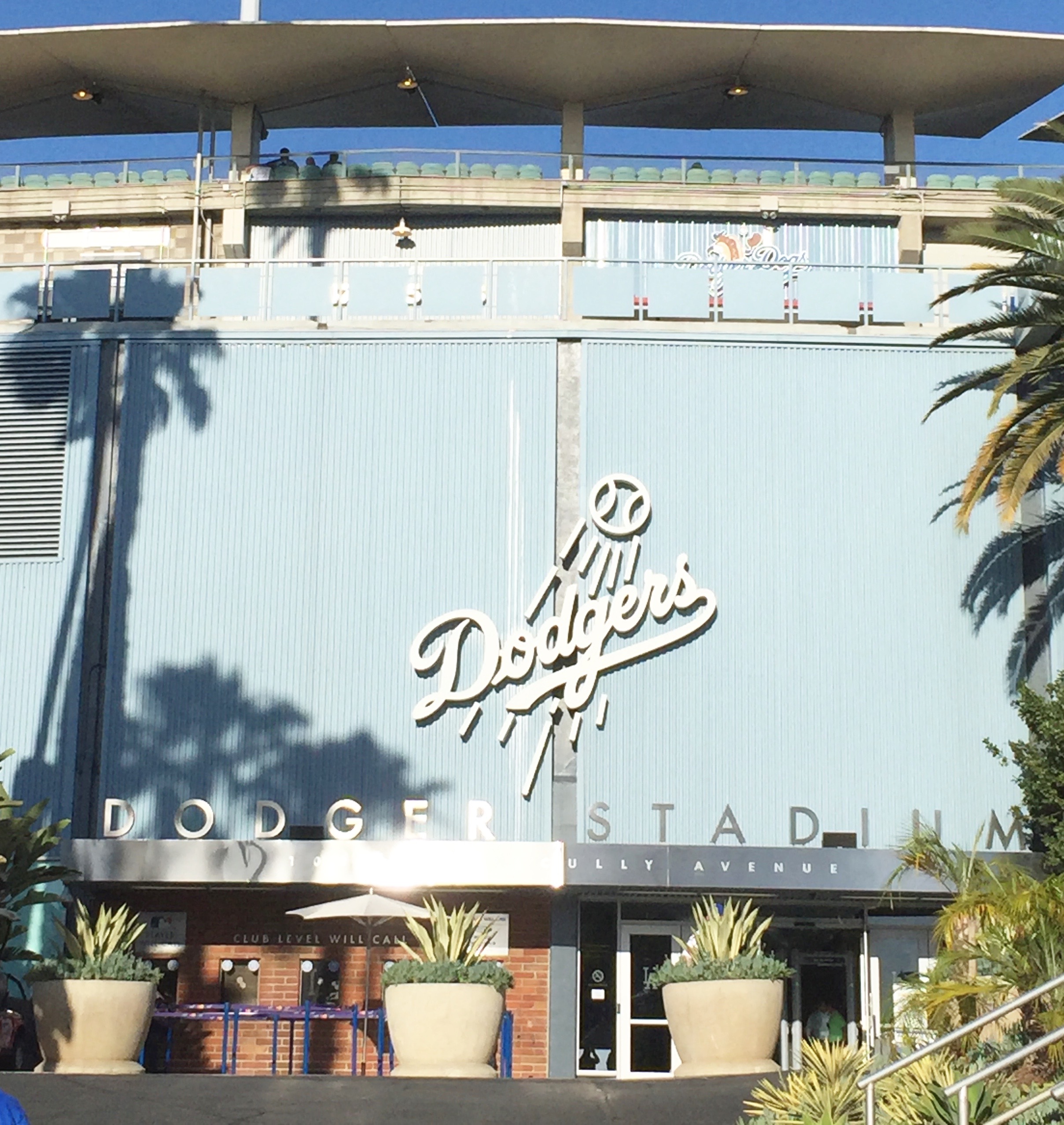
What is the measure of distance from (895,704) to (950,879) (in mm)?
5479

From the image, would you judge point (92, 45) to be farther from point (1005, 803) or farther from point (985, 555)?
point (1005, 803)

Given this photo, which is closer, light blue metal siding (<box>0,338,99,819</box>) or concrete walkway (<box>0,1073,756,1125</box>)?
concrete walkway (<box>0,1073,756,1125</box>)

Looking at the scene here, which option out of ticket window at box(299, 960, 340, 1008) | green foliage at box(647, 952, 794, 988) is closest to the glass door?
ticket window at box(299, 960, 340, 1008)

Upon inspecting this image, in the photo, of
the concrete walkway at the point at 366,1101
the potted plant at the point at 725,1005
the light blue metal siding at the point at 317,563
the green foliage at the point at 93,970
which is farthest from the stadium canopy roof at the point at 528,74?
the concrete walkway at the point at 366,1101

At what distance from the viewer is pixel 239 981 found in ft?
94.5

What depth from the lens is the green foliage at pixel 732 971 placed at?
20.8 m

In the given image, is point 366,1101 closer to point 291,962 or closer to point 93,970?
point 93,970

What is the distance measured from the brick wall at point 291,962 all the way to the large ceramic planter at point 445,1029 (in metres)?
7.61

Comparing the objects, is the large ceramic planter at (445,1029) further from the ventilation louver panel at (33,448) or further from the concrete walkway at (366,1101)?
the ventilation louver panel at (33,448)

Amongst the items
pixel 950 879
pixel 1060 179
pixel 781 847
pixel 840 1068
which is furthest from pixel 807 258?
pixel 840 1068

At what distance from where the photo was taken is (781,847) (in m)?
27.3

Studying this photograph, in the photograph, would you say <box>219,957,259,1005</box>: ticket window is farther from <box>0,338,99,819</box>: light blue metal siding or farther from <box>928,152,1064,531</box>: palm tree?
<box>928,152,1064,531</box>: palm tree

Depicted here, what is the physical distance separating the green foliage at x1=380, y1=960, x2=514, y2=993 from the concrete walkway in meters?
1.19

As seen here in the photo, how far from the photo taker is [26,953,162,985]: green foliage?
2155 centimetres
